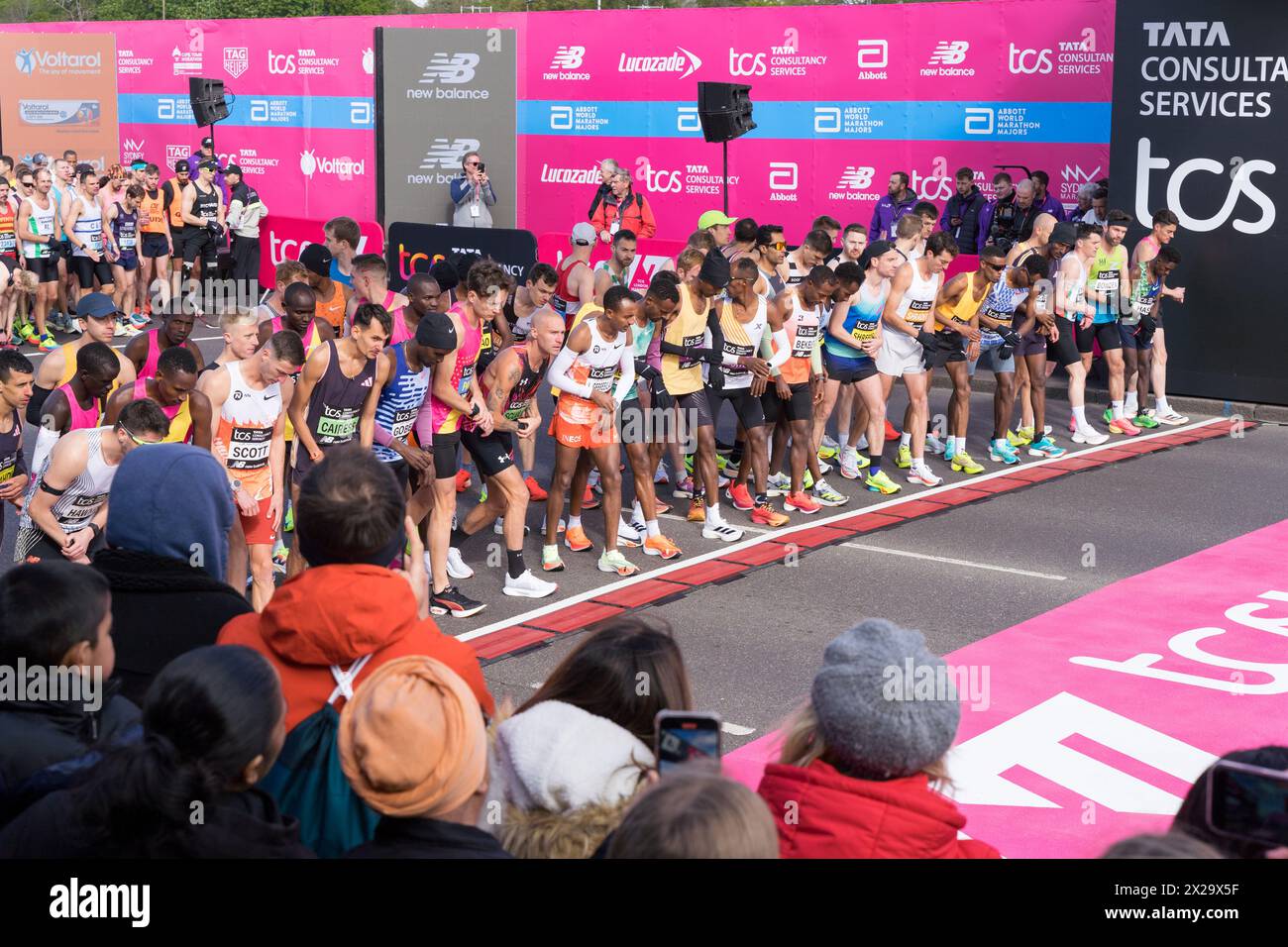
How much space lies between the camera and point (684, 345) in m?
10.5

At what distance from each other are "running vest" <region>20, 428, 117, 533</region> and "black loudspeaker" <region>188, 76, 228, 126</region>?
1627cm

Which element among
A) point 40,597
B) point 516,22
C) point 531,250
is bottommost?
point 40,597

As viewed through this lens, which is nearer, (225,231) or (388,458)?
(388,458)

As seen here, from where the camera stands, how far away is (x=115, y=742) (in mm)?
3273

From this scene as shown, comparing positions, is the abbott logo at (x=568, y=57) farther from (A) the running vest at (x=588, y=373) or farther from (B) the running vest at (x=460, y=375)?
(B) the running vest at (x=460, y=375)

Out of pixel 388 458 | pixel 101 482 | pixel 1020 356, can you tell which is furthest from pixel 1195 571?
pixel 101 482

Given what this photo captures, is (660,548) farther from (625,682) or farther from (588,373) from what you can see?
(625,682)

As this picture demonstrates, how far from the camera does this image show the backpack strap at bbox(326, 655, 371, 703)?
3623 mm

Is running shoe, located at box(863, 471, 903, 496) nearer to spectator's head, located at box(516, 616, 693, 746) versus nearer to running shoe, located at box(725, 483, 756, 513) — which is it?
running shoe, located at box(725, 483, 756, 513)

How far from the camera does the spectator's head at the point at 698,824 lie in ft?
7.80

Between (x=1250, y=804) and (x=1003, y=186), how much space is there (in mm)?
15427
